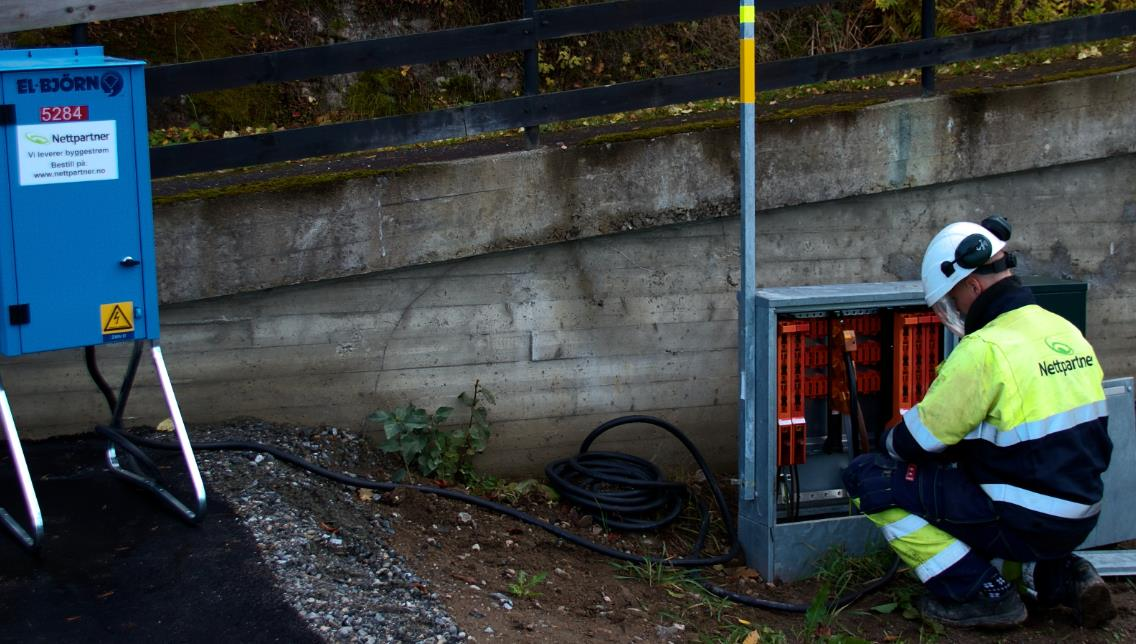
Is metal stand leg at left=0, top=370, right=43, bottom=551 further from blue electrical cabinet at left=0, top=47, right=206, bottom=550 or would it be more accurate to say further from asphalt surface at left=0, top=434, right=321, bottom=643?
asphalt surface at left=0, top=434, right=321, bottom=643

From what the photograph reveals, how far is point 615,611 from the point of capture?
4.84 meters

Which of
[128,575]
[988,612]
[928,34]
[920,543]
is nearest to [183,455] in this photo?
[128,575]

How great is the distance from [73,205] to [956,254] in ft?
11.1

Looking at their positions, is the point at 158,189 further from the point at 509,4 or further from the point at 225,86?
the point at 509,4

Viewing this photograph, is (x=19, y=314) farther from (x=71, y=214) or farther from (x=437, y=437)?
(x=437, y=437)

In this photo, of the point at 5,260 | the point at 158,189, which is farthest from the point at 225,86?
the point at 5,260

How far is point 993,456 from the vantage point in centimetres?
451

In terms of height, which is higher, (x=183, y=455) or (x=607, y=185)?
(x=607, y=185)

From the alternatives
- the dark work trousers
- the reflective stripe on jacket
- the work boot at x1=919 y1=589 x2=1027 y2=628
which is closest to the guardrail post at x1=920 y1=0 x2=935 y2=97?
the reflective stripe on jacket

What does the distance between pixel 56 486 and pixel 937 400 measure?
376 cm

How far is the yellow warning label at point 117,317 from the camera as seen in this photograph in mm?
4359

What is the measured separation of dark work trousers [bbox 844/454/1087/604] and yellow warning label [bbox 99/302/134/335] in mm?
3075

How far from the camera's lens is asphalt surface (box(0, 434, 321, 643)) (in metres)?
3.90

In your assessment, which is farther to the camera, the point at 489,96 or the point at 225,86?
the point at 489,96
